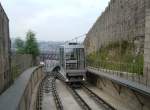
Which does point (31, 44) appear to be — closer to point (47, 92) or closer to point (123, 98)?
point (47, 92)

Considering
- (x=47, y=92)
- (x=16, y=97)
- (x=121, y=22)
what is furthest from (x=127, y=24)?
(x=16, y=97)

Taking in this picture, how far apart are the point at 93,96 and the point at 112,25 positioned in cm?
1010

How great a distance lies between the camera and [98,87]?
26.0 m

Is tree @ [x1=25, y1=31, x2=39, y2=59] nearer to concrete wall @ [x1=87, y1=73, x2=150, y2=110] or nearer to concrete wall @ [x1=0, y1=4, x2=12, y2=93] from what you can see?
concrete wall @ [x1=87, y1=73, x2=150, y2=110]

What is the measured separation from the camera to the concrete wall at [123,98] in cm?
1376

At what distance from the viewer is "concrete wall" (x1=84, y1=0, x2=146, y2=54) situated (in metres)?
20.9

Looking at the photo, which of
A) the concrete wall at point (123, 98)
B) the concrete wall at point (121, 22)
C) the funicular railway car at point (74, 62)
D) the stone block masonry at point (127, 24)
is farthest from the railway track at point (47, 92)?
the concrete wall at point (121, 22)

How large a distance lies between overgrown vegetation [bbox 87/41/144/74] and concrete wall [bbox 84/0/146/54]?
2.12 ft

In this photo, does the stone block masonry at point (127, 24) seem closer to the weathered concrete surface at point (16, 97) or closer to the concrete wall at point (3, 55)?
the weathered concrete surface at point (16, 97)

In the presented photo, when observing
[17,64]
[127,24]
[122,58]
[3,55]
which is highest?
[127,24]

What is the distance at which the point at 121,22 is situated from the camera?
25.7m

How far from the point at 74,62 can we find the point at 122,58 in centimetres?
488

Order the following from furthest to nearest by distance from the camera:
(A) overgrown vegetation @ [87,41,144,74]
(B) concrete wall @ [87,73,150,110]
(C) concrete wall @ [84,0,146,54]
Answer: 1. (C) concrete wall @ [84,0,146,54]
2. (A) overgrown vegetation @ [87,41,144,74]
3. (B) concrete wall @ [87,73,150,110]

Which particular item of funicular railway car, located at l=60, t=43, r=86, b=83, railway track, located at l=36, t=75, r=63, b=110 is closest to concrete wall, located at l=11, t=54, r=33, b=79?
railway track, located at l=36, t=75, r=63, b=110
